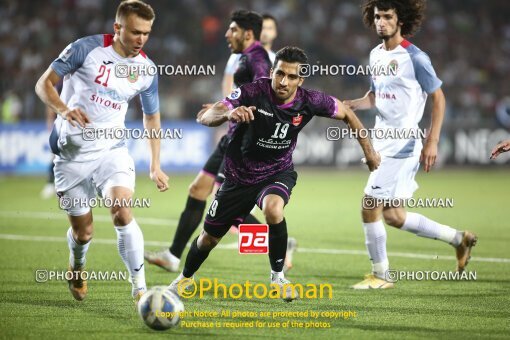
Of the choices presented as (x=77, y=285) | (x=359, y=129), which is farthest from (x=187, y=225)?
(x=359, y=129)

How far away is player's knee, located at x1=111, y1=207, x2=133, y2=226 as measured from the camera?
22.2ft

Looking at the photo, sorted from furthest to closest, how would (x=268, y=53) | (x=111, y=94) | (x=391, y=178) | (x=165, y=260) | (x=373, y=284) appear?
(x=268, y=53) → (x=165, y=260) → (x=391, y=178) → (x=373, y=284) → (x=111, y=94)

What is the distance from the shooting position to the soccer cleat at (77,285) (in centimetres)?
732

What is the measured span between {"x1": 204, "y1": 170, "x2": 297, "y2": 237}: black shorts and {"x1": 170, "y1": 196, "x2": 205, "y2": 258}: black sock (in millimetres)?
1776

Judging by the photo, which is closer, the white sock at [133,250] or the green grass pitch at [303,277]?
the green grass pitch at [303,277]

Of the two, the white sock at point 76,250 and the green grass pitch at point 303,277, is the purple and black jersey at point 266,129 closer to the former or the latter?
the green grass pitch at point 303,277

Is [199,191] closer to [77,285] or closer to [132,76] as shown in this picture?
[77,285]

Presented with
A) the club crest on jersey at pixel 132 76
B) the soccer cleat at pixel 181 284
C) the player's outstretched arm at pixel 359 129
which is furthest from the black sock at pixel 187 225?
the player's outstretched arm at pixel 359 129

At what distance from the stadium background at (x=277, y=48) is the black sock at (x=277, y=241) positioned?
1399 centimetres

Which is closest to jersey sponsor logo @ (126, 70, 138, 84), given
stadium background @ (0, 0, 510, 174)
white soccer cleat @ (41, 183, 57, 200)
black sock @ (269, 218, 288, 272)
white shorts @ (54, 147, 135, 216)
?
white shorts @ (54, 147, 135, 216)

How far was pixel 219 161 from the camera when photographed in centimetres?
909

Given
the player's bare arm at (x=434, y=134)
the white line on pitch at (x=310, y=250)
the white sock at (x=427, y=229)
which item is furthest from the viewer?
the white line on pitch at (x=310, y=250)

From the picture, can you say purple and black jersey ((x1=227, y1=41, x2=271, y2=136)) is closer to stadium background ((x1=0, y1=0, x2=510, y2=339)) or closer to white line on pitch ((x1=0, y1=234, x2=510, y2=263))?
stadium background ((x1=0, y1=0, x2=510, y2=339))

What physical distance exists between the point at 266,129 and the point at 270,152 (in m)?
0.25
